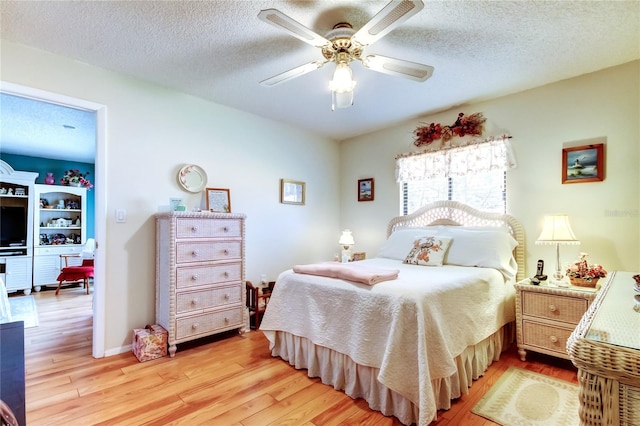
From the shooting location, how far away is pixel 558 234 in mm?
2436

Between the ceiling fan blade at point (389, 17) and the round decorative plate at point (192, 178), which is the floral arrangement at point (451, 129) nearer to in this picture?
the ceiling fan blade at point (389, 17)

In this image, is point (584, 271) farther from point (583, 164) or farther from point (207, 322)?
point (207, 322)

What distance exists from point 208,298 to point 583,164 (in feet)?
11.4

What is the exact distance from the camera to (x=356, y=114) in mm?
3559

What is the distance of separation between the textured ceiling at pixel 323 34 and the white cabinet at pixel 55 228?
4323 millimetres

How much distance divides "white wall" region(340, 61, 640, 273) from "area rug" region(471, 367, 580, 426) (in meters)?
1.11

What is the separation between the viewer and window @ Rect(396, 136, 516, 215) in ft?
10.1

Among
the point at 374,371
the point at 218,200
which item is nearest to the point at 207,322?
the point at 218,200

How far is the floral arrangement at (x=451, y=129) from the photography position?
3230 mm

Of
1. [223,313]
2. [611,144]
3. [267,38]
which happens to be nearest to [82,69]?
[267,38]

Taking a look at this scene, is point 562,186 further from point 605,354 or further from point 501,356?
point 605,354

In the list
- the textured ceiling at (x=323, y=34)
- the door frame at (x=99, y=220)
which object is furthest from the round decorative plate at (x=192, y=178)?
the textured ceiling at (x=323, y=34)

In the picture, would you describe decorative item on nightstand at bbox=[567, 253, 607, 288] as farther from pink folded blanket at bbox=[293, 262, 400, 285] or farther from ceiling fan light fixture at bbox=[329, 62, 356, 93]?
ceiling fan light fixture at bbox=[329, 62, 356, 93]

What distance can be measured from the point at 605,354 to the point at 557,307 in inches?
81.8
